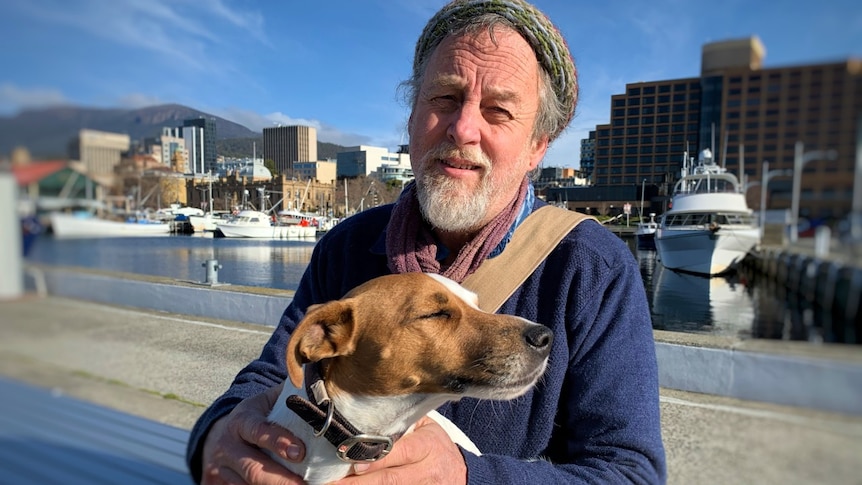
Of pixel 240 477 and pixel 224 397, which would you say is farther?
pixel 224 397

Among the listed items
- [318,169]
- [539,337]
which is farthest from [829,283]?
[318,169]

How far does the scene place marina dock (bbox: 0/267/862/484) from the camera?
1.12 metres

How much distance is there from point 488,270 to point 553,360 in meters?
0.35

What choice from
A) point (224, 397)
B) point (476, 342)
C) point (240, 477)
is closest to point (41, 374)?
point (224, 397)

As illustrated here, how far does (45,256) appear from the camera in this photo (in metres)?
1.69

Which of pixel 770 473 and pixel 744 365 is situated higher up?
pixel 744 365

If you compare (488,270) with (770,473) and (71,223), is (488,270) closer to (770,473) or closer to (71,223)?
(71,223)

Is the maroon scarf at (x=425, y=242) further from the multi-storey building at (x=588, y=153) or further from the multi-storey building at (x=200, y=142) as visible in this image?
the multi-storey building at (x=200, y=142)

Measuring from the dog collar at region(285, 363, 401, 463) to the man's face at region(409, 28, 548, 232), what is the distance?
71 cm

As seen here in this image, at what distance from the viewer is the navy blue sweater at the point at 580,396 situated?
1280 millimetres

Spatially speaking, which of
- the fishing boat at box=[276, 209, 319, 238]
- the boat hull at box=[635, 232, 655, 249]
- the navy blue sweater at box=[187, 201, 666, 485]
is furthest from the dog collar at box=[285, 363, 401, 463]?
the fishing boat at box=[276, 209, 319, 238]

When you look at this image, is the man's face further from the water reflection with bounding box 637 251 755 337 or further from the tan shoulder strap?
the water reflection with bounding box 637 251 755 337

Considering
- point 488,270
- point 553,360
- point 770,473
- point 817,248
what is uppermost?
point 817,248

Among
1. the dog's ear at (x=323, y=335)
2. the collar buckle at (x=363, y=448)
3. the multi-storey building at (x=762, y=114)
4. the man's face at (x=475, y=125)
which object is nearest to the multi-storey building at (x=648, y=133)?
the multi-storey building at (x=762, y=114)
